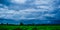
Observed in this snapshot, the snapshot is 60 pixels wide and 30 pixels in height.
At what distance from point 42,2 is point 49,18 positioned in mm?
305

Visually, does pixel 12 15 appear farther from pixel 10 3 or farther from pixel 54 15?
pixel 54 15

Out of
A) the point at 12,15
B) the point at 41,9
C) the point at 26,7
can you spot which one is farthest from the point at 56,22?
the point at 12,15

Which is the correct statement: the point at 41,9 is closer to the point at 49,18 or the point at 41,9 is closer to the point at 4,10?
the point at 49,18

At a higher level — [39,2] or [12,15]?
[39,2]

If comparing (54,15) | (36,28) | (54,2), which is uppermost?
(54,2)

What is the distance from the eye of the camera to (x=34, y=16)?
309 cm

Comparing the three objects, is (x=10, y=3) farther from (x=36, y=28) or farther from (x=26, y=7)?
(x=36, y=28)

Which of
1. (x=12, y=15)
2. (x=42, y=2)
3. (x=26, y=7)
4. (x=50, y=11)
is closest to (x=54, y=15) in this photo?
(x=50, y=11)

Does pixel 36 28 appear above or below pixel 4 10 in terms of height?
below

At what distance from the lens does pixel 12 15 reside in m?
3.12

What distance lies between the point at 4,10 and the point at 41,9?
2.14ft

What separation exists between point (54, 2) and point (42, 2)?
0.68 feet

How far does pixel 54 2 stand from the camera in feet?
10.1

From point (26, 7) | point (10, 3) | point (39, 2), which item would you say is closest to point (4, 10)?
point (10, 3)
